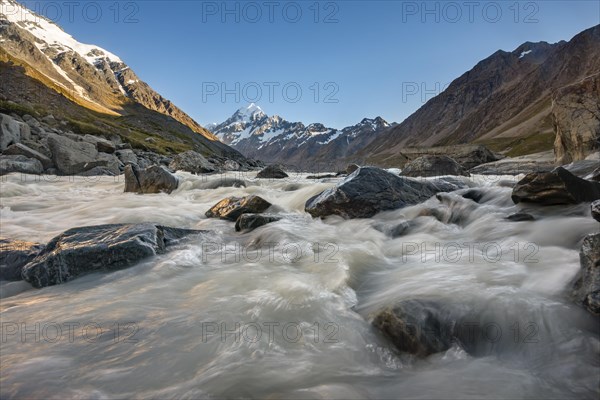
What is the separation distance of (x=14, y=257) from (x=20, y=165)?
55.6 ft

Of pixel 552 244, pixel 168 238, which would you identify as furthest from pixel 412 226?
pixel 168 238

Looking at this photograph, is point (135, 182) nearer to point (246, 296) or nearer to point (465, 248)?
point (246, 296)

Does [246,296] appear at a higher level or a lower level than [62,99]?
lower

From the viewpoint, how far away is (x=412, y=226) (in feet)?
24.6

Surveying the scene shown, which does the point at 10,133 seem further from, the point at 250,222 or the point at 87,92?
the point at 87,92

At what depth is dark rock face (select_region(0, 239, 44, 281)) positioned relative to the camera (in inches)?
198

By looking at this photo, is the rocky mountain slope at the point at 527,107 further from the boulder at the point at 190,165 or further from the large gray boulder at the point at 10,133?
the large gray boulder at the point at 10,133

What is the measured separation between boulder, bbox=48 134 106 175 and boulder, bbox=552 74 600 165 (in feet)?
87.9

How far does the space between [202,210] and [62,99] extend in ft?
312

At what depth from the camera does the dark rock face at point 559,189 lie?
611cm

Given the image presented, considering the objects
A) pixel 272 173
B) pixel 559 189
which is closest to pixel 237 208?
pixel 559 189

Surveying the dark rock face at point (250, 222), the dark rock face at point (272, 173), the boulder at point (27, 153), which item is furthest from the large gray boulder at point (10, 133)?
the dark rock face at point (250, 222)

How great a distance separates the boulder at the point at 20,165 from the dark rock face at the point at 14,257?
15277 millimetres

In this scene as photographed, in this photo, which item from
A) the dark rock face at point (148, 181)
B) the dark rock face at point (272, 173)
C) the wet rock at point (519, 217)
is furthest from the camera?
the dark rock face at point (272, 173)
